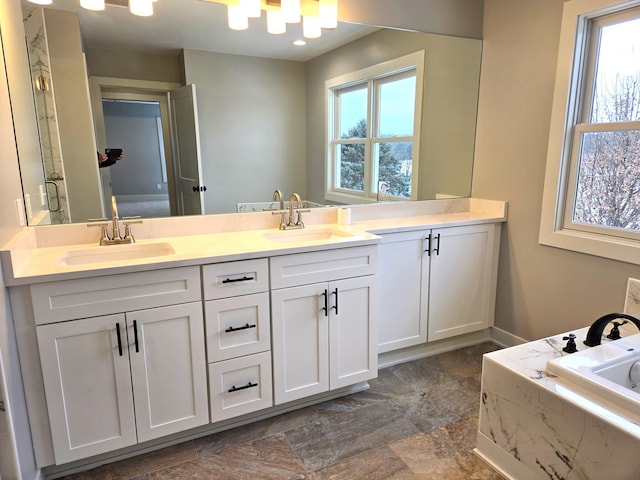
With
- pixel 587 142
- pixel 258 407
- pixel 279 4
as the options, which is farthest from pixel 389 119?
pixel 258 407

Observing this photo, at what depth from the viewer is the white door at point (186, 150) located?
2135 millimetres

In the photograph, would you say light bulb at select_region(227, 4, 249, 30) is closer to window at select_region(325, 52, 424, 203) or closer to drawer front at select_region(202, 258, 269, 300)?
window at select_region(325, 52, 424, 203)

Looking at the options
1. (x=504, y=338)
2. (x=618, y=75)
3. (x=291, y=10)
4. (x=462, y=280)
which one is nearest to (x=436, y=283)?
(x=462, y=280)

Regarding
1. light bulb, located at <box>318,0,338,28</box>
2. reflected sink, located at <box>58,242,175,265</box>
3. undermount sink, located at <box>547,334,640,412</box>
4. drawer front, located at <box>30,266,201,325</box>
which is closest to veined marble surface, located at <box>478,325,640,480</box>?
undermount sink, located at <box>547,334,640,412</box>

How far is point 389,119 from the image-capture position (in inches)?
109

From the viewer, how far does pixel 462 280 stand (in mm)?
2719

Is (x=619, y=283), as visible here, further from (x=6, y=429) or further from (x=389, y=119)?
(x=6, y=429)

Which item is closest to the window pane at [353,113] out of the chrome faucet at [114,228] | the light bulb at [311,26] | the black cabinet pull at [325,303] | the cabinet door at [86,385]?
the light bulb at [311,26]

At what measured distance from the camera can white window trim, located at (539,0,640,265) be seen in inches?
83.5

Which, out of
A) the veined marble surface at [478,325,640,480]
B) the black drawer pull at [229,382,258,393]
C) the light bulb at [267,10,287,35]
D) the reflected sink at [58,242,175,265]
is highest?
the light bulb at [267,10,287,35]

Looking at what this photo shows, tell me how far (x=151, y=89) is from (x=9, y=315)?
121 cm

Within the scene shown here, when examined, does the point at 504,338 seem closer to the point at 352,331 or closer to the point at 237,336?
the point at 352,331

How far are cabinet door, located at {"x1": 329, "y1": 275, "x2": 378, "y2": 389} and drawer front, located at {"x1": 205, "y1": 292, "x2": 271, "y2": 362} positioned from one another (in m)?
0.36

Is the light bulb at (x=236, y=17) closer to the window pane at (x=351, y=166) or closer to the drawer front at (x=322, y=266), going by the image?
the window pane at (x=351, y=166)
